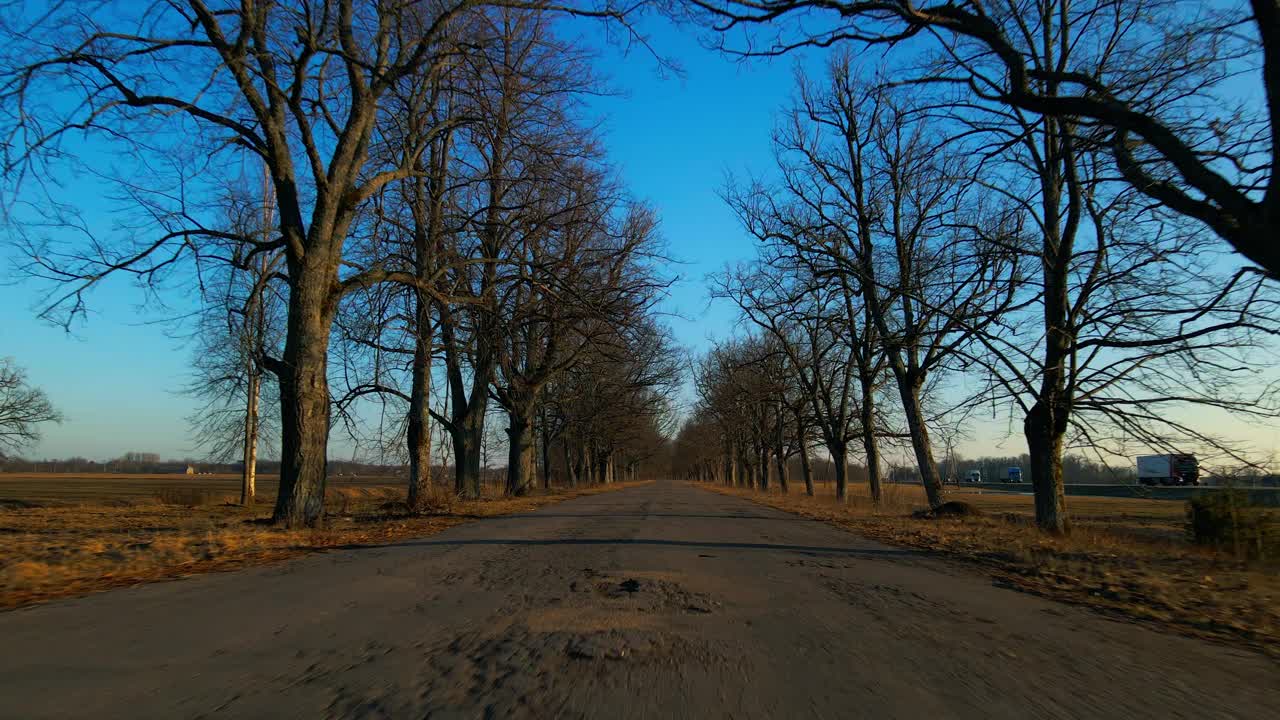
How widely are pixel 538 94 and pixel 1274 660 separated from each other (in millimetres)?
12998

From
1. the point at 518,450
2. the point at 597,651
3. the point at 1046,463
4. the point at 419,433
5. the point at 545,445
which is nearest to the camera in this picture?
the point at 597,651

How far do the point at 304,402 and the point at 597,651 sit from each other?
873 cm

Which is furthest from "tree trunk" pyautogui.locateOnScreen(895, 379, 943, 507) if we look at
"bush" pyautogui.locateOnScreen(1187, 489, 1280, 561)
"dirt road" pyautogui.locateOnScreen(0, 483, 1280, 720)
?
"dirt road" pyautogui.locateOnScreen(0, 483, 1280, 720)

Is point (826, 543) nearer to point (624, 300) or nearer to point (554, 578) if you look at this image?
point (554, 578)

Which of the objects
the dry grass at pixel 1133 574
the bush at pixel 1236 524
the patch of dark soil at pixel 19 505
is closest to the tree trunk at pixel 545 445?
the patch of dark soil at pixel 19 505

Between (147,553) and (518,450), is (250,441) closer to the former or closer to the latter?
(518,450)

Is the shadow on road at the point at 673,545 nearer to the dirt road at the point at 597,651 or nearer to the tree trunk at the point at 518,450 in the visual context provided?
the dirt road at the point at 597,651

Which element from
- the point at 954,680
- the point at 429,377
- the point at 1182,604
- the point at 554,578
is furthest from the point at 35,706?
the point at 429,377

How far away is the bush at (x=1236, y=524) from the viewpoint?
9.62 m

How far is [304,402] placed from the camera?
11.3 meters

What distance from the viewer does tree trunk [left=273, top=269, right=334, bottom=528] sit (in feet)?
37.1

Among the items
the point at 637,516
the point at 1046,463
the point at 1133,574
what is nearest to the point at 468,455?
the point at 637,516

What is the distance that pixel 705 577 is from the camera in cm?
732

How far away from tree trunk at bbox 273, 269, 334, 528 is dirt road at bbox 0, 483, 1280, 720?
4158 millimetres
